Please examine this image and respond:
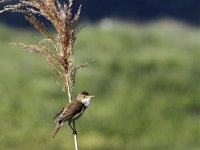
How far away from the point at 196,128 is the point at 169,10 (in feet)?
144

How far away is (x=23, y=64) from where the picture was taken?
44562 mm

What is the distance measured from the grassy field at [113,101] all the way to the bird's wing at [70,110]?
831 inches

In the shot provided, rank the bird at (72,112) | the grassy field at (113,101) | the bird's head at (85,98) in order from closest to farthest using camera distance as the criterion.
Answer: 1. the bird at (72,112)
2. the bird's head at (85,98)
3. the grassy field at (113,101)

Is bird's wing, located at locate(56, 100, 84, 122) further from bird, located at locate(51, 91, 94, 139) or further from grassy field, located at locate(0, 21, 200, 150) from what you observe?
grassy field, located at locate(0, 21, 200, 150)

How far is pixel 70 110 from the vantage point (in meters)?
8.49

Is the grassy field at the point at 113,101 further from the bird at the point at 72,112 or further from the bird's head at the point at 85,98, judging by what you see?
the bird at the point at 72,112

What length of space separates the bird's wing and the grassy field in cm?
2110

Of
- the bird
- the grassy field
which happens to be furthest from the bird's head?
the grassy field

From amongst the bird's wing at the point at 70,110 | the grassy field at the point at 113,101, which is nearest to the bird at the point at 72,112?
the bird's wing at the point at 70,110

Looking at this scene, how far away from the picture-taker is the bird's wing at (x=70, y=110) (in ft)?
27.9

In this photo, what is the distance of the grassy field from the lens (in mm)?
34719

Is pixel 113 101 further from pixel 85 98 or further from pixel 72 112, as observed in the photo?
pixel 72 112

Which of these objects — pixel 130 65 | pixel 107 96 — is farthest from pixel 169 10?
pixel 107 96

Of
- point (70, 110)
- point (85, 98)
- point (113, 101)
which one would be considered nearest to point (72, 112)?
point (70, 110)
